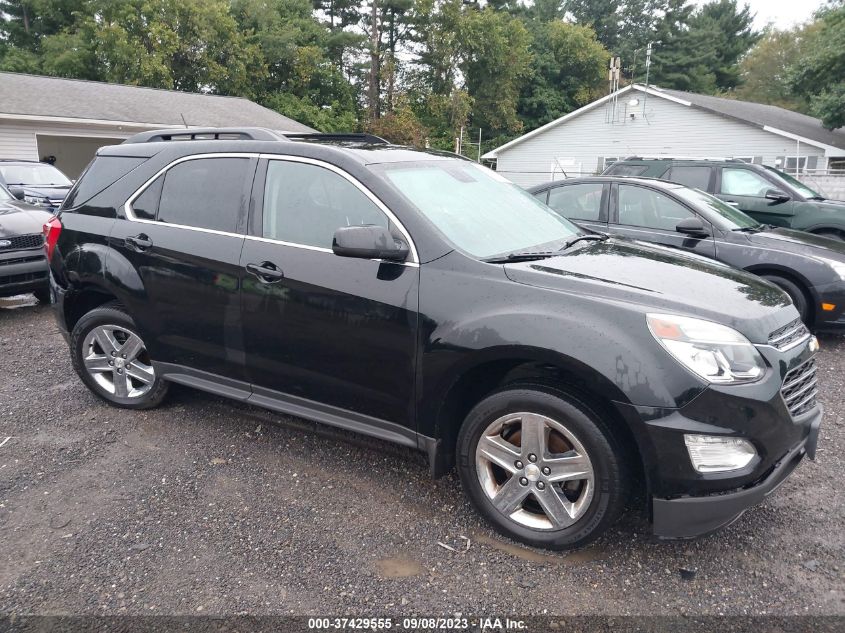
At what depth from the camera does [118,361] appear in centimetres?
436

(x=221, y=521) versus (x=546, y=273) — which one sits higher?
(x=546, y=273)

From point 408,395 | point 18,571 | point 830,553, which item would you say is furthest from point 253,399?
point 830,553

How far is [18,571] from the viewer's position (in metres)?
2.78

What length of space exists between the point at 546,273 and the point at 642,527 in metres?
1.36

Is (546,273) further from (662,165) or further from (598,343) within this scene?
(662,165)

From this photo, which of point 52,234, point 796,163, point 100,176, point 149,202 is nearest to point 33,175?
point 52,234

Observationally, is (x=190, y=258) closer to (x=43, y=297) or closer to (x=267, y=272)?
(x=267, y=272)

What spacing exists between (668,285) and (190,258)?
2.64 metres

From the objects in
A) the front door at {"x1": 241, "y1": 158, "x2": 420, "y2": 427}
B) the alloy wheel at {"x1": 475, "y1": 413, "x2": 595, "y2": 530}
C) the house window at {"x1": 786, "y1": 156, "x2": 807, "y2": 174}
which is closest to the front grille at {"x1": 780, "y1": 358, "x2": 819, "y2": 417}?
the alloy wheel at {"x1": 475, "y1": 413, "x2": 595, "y2": 530}

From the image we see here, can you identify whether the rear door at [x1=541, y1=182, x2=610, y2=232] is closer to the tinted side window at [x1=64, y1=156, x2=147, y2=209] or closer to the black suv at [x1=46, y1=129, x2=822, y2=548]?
the black suv at [x1=46, y1=129, x2=822, y2=548]

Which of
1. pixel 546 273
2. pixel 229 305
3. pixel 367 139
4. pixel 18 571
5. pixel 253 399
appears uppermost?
pixel 367 139

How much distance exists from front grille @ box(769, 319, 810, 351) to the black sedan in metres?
2.63

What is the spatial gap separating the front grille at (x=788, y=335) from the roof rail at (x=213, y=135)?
2.81 m

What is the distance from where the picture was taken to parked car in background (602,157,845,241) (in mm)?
9289
